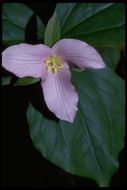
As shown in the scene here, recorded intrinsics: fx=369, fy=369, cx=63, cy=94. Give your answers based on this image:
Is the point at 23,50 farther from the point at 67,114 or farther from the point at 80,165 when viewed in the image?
the point at 80,165

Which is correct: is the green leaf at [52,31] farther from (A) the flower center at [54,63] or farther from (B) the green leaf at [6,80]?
(B) the green leaf at [6,80]

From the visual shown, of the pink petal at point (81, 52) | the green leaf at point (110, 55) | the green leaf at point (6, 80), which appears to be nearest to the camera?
the pink petal at point (81, 52)

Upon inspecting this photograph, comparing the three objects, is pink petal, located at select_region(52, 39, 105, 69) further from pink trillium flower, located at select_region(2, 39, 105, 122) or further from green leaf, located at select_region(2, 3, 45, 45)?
green leaf, located at select_region(2, 3, 45, 45)

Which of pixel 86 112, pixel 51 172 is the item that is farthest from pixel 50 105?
pixel 51 172

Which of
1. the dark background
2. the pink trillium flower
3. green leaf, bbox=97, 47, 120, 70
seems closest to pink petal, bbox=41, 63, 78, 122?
the pink trillium flower

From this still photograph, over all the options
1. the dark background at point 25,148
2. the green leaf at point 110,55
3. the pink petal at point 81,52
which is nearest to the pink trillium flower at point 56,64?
the pink petal at point 81,52
